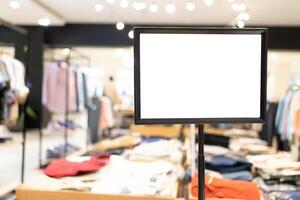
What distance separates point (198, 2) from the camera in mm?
5297

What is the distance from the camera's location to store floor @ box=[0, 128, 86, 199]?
451 cm

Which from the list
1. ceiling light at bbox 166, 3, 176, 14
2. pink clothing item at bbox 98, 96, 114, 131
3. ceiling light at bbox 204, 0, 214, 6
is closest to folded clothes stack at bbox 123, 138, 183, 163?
ceiling light at bbox 204, 0, 214, 6

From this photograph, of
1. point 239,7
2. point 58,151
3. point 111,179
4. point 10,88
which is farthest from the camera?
point 58,151

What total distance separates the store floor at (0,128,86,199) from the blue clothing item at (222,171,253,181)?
2.10m

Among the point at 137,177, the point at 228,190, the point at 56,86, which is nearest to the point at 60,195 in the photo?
the point at 137,177

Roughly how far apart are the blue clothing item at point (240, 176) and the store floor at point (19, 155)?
2.10m

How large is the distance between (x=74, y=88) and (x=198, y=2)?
2601 millimetres

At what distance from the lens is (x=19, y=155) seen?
6.43m

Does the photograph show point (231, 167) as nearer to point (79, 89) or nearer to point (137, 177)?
point (137, 177)

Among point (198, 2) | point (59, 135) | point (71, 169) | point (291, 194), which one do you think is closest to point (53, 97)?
point (59, 135)

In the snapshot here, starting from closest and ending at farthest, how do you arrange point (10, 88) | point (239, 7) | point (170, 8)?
point (10, 88) → point (239, 7) → point (170, 8)

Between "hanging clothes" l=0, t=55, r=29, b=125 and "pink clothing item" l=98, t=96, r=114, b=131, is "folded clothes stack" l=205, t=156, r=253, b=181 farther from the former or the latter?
"pink clothing item" l=98, t=96, r=114, b=131

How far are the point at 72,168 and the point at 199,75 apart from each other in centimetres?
121

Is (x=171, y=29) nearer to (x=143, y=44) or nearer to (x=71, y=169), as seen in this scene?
(x=143, y=44)
